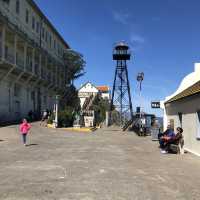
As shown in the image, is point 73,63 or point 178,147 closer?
point 178,147

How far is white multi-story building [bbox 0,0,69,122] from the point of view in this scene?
3743 cm

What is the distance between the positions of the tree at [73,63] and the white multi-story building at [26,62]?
4.53m

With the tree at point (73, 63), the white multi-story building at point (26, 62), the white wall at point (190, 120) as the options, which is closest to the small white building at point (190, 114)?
the white wall at point (190, 120)

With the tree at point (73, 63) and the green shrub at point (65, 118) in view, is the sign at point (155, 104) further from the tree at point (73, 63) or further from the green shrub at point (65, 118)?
the tree at point (73, 63)

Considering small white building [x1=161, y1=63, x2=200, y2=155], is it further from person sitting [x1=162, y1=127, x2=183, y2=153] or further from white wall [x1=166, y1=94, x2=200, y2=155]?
person sitting [x1=162, y1=127, x2=183, y2=153]

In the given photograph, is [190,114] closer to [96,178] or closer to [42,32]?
[96,178]

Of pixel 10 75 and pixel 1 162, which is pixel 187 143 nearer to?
pixel 1 162

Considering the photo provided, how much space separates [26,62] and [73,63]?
2386 cm

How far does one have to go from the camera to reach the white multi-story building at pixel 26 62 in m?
37.4

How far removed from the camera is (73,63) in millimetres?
67250

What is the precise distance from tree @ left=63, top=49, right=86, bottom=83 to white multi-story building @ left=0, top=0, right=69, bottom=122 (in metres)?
4.53

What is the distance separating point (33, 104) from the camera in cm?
4891

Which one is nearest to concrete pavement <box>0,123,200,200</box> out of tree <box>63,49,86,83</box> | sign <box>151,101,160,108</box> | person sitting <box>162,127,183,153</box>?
person sitting <box>162,127,183,153</box>

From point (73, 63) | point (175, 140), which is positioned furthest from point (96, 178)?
point (73, 63)
